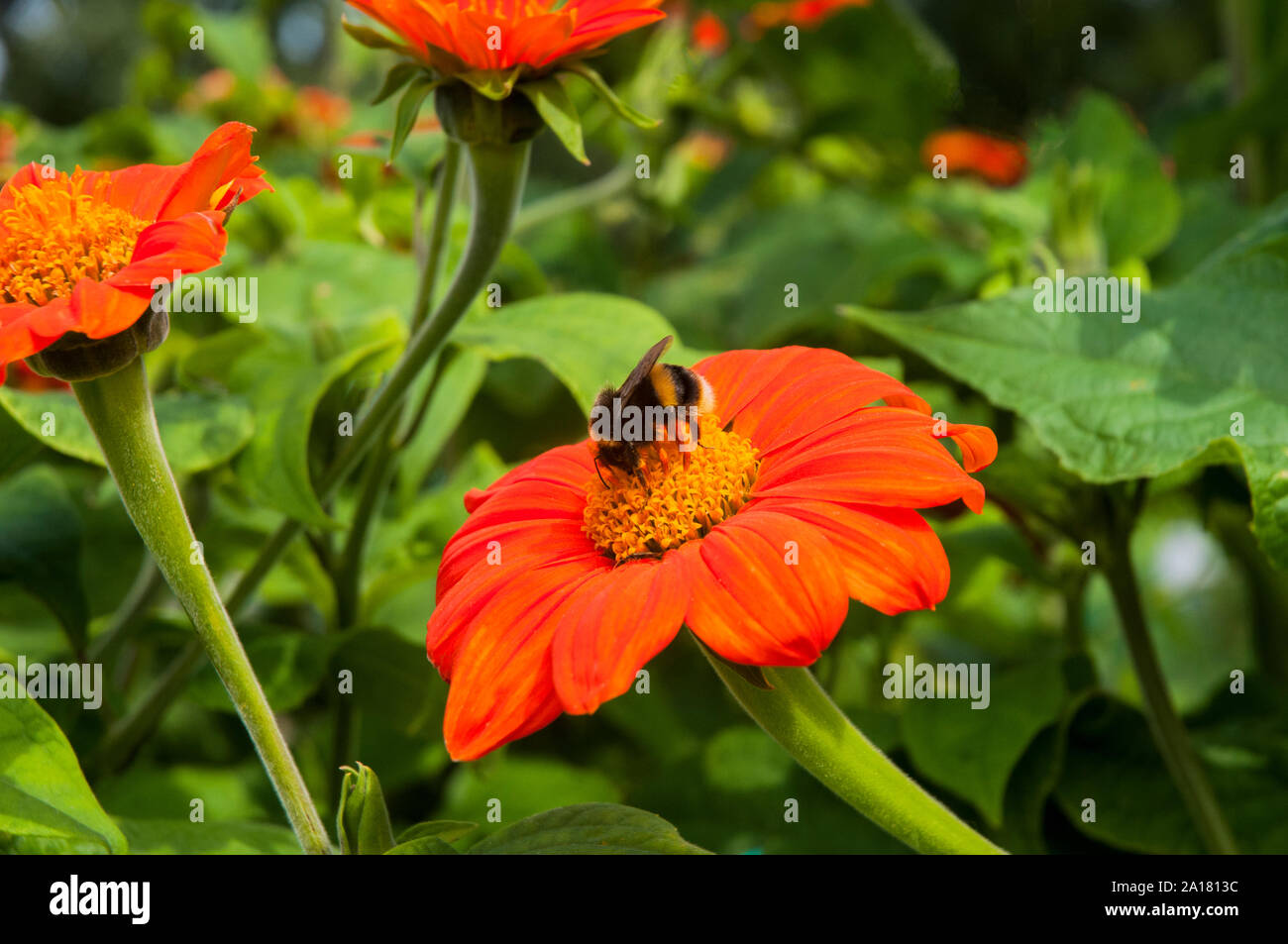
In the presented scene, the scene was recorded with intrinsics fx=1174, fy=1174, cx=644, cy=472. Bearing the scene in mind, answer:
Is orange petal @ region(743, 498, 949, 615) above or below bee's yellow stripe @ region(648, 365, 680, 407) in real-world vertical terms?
below

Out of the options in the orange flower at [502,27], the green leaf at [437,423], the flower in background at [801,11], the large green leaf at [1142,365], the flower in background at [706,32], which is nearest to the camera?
the orange flower at [502,27]

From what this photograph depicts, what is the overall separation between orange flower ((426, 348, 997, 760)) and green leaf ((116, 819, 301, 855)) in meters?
0.17

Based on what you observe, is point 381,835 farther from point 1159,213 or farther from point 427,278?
point 1159,213

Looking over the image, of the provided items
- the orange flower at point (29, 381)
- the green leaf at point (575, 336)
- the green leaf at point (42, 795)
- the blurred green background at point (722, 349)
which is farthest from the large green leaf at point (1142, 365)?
the orange flower at point (29, 381)

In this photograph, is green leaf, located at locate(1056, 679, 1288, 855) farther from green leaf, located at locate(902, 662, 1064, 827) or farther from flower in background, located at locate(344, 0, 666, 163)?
flower in background, located at locate(344, 0, 666, 163)

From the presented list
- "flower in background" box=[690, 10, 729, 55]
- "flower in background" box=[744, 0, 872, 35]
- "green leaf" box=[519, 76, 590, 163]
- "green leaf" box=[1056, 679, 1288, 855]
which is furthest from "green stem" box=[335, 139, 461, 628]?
"flower in background" box=[690, 10, 729, 55]

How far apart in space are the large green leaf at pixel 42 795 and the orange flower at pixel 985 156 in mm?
1367

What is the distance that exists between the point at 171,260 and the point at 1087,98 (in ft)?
3.12

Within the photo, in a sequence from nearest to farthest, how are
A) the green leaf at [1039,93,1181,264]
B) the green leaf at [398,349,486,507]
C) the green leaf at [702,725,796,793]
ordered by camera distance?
the green leaf at [702,725,796,793]
the green leaf at [398,349,486,507]
the green leaf at [1039,93,1181,264]

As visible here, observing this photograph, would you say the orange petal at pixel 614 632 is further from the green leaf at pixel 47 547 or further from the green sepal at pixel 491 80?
the green leaf at pixel 47 547

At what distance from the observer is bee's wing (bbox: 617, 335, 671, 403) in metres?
0.44

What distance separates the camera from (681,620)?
398 mm

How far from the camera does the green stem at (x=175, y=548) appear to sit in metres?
0.44

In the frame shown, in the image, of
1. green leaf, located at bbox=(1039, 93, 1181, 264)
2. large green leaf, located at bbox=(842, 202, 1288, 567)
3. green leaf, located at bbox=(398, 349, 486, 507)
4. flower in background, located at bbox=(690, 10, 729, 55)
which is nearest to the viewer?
large green leaf, located at bbox=(842, 202, 1288, 567)
